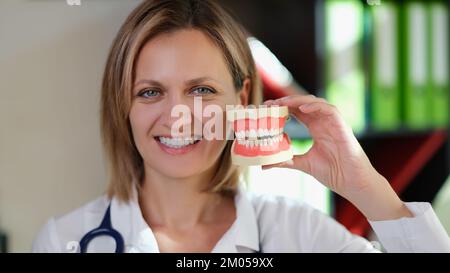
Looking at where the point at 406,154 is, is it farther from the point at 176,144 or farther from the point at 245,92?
the point at 176,144

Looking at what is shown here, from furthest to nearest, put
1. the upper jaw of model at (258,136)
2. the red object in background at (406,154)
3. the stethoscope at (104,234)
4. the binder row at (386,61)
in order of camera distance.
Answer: the red object in background at (406,154), the binder row at (386,61), the stethoscope at (104,234), the upper jaw of model at (258,136)

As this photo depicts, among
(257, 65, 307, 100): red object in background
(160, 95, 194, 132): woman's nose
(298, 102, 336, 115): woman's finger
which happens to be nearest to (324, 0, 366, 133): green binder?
(257, 65, 307, 100): red object in background

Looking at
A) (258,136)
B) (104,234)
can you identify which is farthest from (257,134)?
(104,234)

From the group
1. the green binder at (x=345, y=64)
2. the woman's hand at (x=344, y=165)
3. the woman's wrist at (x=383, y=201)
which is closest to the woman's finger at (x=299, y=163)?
the woman's hand at (x=344, y=165)

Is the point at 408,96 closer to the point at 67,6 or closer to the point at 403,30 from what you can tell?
the point at 403,30

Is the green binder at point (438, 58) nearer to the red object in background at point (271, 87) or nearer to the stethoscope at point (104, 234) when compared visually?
the red object in background at point (271, 87)

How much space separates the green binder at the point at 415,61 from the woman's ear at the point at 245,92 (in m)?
0.71

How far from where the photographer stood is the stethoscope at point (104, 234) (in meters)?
0.97

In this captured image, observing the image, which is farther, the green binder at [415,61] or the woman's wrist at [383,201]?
the green binder at [415,61]

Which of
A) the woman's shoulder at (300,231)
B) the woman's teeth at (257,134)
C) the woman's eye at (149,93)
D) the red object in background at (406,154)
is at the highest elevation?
the woman's eye at (149,93)

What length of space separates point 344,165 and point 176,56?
1.14 feet

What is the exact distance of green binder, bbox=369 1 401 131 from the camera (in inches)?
59.0

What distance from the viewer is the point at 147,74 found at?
90 centimetres
